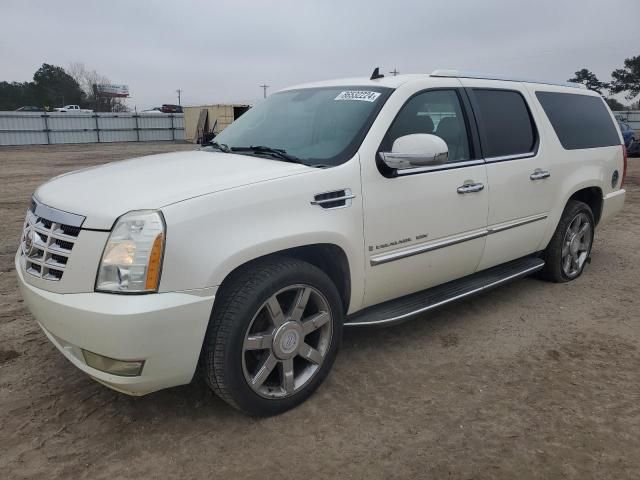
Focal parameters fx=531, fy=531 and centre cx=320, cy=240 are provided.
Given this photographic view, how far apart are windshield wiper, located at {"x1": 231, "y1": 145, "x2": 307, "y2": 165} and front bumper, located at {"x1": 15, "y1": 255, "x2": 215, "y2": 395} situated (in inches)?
40.3

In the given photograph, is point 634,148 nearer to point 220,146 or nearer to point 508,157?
point 508,157

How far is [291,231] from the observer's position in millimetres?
2730

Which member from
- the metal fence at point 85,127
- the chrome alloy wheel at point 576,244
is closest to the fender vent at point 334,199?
the chrome alloy wheel at point 576,244

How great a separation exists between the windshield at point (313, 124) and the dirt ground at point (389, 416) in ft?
4.58

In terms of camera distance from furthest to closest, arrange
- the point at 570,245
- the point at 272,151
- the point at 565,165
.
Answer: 1. the point at 570,245
2. the point at 565,165
3. the point at 272,151

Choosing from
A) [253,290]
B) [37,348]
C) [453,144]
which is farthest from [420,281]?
[37,348]

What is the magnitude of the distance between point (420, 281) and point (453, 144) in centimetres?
99

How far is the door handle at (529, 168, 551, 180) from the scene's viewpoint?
13.8 ft

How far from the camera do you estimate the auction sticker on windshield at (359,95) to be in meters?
3.41

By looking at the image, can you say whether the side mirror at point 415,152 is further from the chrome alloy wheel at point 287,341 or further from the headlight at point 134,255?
the headlight at point 134,255

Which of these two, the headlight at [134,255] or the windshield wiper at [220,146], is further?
the windshield wiper at [220,146]

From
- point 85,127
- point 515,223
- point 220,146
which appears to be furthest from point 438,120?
point 85,127

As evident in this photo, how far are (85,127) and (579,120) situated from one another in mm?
32165

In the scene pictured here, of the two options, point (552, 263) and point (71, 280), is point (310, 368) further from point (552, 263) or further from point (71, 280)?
point (552, 263)
